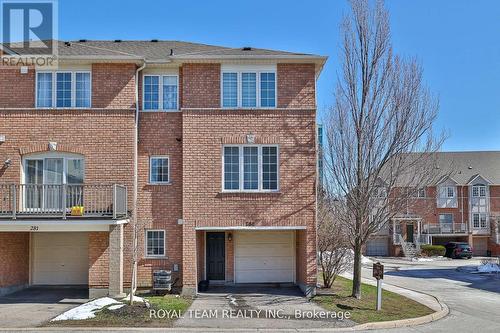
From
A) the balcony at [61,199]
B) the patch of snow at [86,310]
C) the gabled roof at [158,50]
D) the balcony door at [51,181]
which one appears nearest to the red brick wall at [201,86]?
the gabled roof at [158,50]

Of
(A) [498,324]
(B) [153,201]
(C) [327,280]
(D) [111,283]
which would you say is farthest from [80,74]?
(A) [498,324]

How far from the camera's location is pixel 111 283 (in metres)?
16.4

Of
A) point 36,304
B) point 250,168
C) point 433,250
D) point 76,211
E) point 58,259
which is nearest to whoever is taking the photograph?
point 36,304

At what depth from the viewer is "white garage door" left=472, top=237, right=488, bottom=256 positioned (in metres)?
55.0

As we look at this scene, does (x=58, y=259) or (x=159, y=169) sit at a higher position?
(x=159, y=169)

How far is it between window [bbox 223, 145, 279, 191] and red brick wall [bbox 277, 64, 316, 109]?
184 centimetres

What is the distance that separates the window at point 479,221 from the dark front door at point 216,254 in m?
43.9

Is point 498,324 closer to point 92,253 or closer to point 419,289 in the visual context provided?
point 419,289

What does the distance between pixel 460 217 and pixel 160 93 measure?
45865 mm

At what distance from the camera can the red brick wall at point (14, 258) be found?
1727cm

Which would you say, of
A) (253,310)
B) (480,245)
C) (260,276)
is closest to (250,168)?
(260,276)

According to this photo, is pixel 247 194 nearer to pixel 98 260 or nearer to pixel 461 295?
pixel 98 260

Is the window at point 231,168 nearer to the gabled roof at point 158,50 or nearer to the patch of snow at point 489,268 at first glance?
the gabled roof at point 158,50

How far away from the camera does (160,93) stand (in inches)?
727
